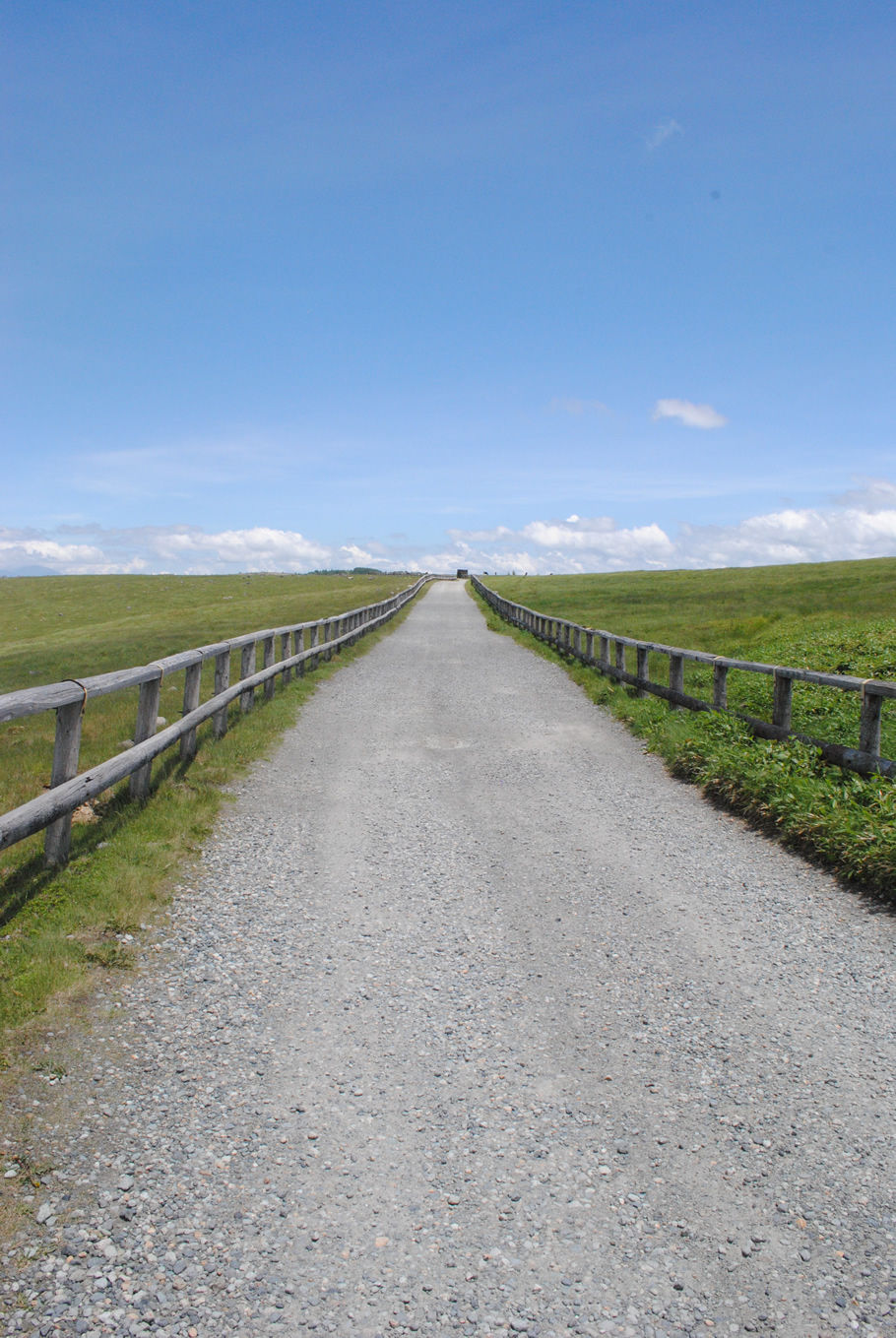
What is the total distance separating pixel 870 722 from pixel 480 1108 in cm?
584

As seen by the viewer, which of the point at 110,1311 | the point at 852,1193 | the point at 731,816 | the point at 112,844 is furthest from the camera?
the point at 731,816

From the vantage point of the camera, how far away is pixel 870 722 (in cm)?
802

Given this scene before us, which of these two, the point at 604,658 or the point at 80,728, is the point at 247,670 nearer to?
the point at 80,728

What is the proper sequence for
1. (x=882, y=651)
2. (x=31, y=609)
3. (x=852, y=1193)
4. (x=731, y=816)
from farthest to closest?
1. (x=31, y=609)
2. (x=882, y=651)
3. (x=731, y=816)
4. (x=852, y=1193)

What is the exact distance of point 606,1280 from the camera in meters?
2.86

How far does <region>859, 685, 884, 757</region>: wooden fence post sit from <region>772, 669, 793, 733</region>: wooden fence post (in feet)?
4.48

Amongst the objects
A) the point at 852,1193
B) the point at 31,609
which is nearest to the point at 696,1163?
the point at 852,1193

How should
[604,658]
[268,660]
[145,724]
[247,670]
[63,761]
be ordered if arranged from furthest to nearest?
[604,658]
[268,660]
[247,670]
[145,724]
[63,761]

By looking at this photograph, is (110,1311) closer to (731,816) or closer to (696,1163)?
(696,1163)

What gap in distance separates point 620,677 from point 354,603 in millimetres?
28621

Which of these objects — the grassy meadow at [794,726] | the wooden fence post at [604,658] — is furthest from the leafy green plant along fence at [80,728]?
the wooden fence post at [604,658]

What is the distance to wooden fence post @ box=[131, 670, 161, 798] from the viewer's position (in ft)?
25.1

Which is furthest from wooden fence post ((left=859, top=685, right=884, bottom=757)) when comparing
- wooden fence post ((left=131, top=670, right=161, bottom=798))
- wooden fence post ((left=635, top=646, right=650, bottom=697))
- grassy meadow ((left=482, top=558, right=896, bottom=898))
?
wooden fence post ((left=635, top=646, right=650, bottom=697))

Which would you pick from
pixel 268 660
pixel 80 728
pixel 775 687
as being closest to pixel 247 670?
pixel 268 660
